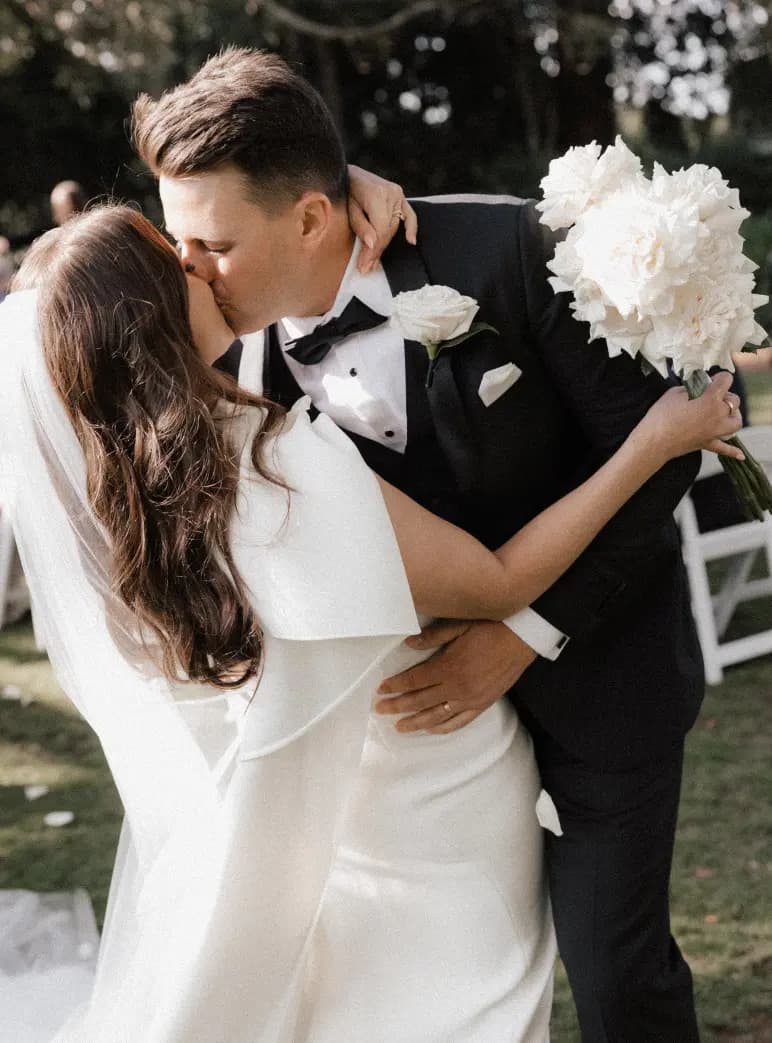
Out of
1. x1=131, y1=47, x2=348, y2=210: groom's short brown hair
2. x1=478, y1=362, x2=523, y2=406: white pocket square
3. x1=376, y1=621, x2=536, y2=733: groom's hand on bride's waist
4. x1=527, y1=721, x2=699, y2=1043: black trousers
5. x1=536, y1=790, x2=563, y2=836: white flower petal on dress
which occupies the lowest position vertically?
x1=527, y1=721, x2=699, y2=1043: black trousers

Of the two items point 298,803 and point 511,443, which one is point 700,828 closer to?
point 511,443

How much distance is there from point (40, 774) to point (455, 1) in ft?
37.7

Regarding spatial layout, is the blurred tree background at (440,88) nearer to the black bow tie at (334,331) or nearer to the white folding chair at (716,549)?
the white folding chair at (716,549)

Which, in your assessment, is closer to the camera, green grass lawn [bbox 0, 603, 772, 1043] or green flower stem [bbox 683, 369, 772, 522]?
green flower stem [bbox 683, 369, 772, 522]

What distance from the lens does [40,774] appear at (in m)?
4.89

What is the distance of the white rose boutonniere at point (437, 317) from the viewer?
2088 mm

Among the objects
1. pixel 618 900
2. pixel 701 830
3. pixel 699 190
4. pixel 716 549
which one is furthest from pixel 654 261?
pixel 716 549

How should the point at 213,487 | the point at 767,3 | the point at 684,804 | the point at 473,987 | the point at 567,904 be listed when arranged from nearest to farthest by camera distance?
the point at 213,487
the point at 473,987
the point at 567,904
the point at 684,804
the point at 767,3

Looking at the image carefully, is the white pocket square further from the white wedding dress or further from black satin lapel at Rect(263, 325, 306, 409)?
black satin lapel at Rect(263, 325, 306, 409)

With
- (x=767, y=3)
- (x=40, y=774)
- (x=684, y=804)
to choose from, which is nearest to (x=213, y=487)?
(x=684, y=804)

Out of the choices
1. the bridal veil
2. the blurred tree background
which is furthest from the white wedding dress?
the blurred tree background

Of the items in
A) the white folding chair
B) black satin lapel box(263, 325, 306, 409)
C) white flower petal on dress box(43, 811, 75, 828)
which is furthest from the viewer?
the white folding chair

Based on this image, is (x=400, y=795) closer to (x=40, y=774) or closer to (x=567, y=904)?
(x=567, y=904)

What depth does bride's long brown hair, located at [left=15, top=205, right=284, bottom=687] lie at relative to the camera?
185cm
